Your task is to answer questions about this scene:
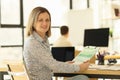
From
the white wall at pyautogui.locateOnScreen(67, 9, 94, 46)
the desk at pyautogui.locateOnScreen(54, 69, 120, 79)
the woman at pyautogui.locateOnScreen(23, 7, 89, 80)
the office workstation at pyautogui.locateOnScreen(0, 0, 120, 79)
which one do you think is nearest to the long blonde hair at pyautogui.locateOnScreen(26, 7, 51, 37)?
the woman at pyautogui.locateOnScreen(23, 7, 89, 80)

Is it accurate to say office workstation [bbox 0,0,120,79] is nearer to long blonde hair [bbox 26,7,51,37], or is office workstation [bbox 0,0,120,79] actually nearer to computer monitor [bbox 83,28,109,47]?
computer monitor [bbox 83,28,109,47]

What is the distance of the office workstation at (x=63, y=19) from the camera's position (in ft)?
22.1

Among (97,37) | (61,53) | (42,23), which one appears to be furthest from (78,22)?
(42,23)

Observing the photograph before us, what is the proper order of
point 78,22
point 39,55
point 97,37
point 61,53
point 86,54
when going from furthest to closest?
point 78,22 < point 97,37 < point 61,53 < point 86,54 < point 39,55

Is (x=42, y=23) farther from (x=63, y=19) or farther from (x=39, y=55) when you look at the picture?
(x=63, y=19)

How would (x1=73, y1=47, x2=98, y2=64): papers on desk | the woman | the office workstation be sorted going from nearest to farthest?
the woman < (x1=73, y1=47, x2=98, y2=64): papers on desk < the office workstation

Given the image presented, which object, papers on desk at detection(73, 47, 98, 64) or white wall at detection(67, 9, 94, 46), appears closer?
papers on desk at detection(73, 47, 98, 64)

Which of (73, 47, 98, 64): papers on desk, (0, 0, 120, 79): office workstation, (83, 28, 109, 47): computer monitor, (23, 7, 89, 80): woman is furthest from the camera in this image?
(0, 0, 120, 79): office workstation

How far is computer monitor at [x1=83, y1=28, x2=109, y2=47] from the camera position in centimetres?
337

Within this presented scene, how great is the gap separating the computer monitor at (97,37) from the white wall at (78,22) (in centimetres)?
402

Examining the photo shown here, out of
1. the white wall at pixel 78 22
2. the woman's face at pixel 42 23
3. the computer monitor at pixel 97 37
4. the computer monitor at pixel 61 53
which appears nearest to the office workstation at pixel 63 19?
the white wall at pixel 78 22

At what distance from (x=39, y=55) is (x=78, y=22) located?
524 cm

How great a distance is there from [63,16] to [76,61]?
4.89m

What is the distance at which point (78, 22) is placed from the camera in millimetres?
7680
